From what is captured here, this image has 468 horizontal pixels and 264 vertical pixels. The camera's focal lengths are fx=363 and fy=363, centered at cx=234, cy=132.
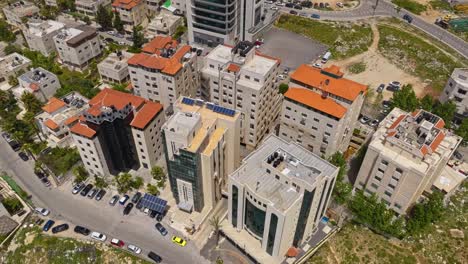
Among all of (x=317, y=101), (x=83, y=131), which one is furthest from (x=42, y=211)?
(x=317, y=101)

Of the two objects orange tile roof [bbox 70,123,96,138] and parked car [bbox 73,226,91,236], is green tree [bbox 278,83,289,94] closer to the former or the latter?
orange tile roof [bbox 70,123,96,138]

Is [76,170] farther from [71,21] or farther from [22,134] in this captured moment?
[71,21]

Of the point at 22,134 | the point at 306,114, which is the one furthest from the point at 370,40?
the point at 22,134

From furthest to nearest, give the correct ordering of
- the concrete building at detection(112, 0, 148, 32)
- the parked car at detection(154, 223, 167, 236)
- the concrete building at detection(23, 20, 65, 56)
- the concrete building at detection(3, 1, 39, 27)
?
the concrete building at detection(3, 1, 39, 27) < the concrete building at detection(112, 0, 148, 32) < the concrete building at detection(23, 20, 65, 56) < the parked car at detection(154, 223, 167, 236)

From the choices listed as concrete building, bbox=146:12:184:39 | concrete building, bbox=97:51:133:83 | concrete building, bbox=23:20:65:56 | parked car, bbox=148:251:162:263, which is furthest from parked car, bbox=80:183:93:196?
concrete building, bbox=146:12:184:39

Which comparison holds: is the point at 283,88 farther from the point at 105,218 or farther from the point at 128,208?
the point at 105,218

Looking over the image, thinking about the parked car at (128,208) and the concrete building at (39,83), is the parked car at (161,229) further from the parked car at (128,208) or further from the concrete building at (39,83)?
the concrete building at (39,83)
